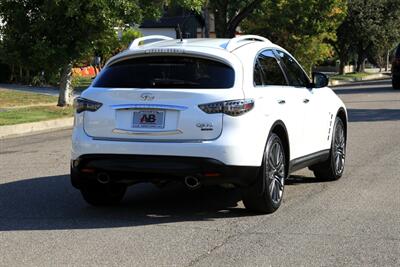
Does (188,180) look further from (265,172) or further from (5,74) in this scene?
(5,74)

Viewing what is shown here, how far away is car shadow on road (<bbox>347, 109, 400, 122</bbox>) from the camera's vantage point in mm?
17422

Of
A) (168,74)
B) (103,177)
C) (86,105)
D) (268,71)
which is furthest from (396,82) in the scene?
(103,177)

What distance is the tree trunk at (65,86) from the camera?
65.6 ft

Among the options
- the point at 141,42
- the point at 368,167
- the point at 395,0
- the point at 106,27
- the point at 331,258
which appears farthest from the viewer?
the point at 395,0

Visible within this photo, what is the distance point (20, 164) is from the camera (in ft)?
35.2

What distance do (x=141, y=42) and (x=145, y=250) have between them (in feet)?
10.2

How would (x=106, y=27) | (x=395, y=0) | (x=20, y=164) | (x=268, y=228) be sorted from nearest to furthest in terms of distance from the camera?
1. (x=268, y=228)
2. (x=20, y=164)
3. (x=106, y=27)
4. (x=395, y=0)

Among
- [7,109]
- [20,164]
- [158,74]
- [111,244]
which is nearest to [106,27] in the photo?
[7,109]

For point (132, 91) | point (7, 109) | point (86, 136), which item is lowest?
point (7, 109)

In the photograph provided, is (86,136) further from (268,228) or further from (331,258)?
(331,258)

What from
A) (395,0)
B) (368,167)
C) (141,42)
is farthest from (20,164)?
(395,0)

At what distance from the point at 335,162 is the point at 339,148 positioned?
0.26 m

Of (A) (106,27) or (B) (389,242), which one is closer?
(B) (389,242)

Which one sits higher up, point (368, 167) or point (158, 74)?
point (158, 74)
